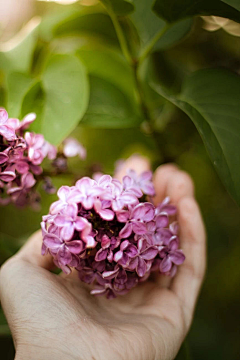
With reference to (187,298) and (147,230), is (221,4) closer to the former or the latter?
(147,230)

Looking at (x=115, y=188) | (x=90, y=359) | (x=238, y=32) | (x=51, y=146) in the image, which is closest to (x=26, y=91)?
(x=51, y=146)

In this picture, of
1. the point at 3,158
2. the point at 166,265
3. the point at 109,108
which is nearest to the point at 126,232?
the point at 166,265

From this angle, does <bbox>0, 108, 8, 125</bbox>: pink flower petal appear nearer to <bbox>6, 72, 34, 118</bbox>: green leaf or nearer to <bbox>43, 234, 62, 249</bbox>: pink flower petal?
<bbox>6, 72, 34, 118</bbox>: green leaf

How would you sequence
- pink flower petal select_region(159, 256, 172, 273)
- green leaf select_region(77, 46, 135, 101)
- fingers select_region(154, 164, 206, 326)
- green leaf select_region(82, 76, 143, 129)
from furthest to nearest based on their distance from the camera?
1. green leaf select_region(77, 46, 135, 101)
2. green leaf select_region(82, 76, 143, 129)
3. fingers select_region(154, 164, 206, 326)
4. pink flower petal select_region(159, 256, 172, 273)

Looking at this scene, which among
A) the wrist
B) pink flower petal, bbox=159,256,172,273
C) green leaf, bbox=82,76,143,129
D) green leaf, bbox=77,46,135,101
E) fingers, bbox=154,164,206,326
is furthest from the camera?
green leaf, bbox=77,46,135,101

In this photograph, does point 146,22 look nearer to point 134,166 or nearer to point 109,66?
point 109,66

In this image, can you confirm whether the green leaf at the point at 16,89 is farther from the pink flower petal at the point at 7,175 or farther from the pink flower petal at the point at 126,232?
the pink flower petal at the point at 126,232

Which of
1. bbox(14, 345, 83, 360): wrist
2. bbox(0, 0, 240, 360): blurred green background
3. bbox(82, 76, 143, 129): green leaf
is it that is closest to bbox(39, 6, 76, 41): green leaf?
bbox(0, 0, 240, 360): blurred green background
